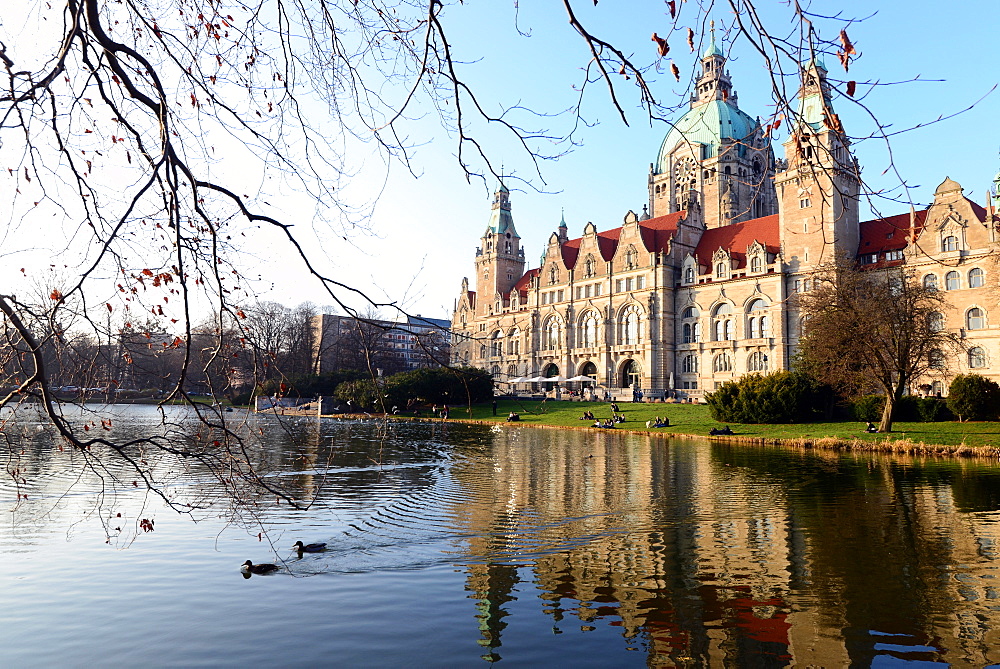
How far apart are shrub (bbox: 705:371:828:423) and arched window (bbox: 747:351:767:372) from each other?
1562cm

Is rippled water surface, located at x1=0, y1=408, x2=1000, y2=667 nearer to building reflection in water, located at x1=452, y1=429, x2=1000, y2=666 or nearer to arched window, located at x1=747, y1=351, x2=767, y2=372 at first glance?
building reflection in water, located at x1=452, y1=429, x2=1000, y2=666

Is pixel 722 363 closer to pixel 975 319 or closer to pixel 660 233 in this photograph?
pixel 660 233

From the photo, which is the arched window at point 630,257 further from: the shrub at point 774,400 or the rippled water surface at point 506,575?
the rippled water surface at point 506,575

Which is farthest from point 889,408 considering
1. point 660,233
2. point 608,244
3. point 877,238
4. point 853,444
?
point 608,244

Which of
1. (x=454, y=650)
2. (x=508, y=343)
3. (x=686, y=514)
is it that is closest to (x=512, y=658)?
(x=454, y=650)

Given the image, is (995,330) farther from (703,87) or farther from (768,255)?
(703,87)

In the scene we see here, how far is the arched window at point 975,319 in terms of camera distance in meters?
40.5

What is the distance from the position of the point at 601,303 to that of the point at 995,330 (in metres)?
29.7

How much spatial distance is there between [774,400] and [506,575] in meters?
28.6

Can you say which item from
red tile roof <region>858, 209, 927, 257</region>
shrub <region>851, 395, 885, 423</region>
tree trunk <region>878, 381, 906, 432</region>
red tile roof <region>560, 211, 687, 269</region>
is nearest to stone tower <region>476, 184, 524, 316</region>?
red tile roof <region>560, 211, 687, 269</region>

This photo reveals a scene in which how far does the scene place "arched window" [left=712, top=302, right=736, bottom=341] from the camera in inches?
2123

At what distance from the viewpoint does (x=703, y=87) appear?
257ft

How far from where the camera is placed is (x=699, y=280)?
56.9m

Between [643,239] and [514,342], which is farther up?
[643,239]
